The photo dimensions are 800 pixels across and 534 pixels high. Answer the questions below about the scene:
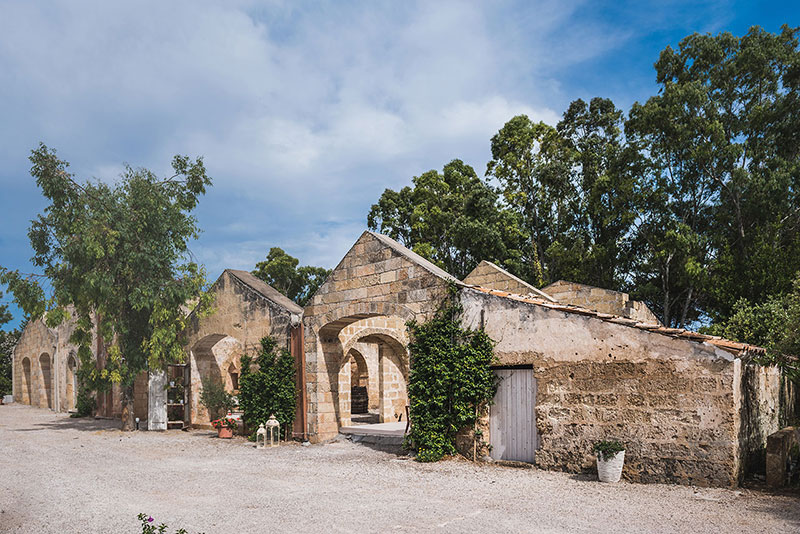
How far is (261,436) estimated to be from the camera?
11930 millimetres

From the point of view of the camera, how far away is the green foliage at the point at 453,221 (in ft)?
84.7

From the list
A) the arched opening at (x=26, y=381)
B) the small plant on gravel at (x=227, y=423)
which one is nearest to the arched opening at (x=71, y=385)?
the arched opening at (x=26, y=381)

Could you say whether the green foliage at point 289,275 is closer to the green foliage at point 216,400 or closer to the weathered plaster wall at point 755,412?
the green foliage at point 216,400

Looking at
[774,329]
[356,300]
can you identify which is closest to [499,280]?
[356,300]

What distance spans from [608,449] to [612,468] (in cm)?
24

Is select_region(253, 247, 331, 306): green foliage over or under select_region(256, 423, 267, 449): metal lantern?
over

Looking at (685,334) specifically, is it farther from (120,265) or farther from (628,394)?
(120,265)

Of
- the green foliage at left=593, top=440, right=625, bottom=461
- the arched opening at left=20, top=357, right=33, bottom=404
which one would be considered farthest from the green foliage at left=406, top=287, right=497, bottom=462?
the arched opening at left=20, top=357, right=33, bottom=404

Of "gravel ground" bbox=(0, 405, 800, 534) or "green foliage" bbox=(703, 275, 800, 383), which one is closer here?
"gravel ground" bbox=(0, 405, 800, 534)

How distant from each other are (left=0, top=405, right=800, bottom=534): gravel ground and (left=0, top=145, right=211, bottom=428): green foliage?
4475 mm

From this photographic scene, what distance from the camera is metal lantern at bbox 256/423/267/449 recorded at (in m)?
11.4

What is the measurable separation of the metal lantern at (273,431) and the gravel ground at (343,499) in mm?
1108

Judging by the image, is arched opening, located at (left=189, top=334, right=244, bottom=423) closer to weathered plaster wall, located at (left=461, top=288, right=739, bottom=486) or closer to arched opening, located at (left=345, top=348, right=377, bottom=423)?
arched opening, located at (left=345, top=348, right=377, bottom=423)

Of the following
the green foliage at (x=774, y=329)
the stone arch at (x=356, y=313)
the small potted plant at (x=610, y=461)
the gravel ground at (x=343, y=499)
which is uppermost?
the stone arch at (x=356, y=313)
